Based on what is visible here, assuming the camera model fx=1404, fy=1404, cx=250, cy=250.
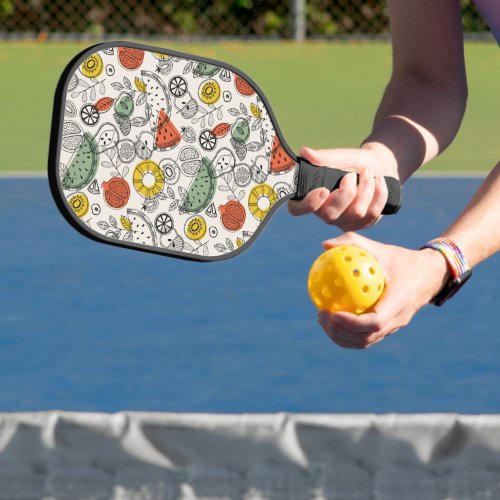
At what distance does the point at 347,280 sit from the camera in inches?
83.9

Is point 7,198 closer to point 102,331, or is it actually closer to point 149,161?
point 102,331

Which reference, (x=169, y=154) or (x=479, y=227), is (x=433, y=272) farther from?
(x=169, y=154)

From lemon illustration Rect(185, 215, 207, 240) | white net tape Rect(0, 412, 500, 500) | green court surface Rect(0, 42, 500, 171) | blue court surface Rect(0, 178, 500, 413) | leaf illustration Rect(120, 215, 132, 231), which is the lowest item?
green court surface Rect(0, 42, 500, 171)

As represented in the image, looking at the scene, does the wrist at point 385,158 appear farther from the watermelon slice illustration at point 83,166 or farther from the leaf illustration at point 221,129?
the watermelon slice illustration at point 83,166

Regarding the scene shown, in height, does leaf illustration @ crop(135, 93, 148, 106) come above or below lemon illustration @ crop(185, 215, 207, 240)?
above

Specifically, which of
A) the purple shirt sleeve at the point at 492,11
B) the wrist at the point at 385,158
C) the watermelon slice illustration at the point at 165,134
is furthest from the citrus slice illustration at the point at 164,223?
the purple shirt sleeve at the point at 492,11

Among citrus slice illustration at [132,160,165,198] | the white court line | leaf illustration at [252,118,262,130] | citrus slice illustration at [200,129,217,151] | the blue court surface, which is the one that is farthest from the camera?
the white court line

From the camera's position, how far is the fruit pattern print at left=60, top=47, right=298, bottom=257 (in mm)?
2227

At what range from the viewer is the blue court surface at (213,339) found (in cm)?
423

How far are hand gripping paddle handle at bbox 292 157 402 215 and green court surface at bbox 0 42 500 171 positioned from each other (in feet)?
16.9

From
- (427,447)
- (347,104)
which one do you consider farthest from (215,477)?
(347,104)

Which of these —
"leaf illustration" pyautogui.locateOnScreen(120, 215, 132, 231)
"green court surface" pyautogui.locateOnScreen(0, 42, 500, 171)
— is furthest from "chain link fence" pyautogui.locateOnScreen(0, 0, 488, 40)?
"leaf illustration" pyautogui.locateOnScreen(120, 215, 132, 231)

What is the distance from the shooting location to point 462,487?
2.29 meters

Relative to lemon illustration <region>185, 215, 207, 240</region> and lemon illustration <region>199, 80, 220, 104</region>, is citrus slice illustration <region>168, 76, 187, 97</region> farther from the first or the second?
lemon illustration <region>185, 215, 207, 240</region>
